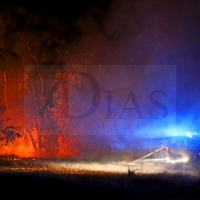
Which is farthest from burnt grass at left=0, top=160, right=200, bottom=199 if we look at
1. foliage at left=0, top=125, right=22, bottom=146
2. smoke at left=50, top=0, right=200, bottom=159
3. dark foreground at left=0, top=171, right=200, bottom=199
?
foliage at left=0, top=125, right=22, bottom=146

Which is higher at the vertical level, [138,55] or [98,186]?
[138,55]

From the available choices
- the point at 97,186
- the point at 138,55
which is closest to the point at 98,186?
the point at 97,186

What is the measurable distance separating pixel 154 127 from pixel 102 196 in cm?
1090

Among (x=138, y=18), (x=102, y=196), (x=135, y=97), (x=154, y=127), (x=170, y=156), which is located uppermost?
(x=138, y=18)

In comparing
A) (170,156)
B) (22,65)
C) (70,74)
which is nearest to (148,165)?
(170,156)

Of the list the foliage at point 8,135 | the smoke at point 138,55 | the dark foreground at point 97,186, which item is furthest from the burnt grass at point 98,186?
the foliage at point 8,135

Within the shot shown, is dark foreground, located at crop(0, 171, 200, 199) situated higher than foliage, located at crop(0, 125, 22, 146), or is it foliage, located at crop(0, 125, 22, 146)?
foliage, located at crop(0, 125, 22, 146)

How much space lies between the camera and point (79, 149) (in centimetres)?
1848

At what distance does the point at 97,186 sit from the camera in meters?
8.12

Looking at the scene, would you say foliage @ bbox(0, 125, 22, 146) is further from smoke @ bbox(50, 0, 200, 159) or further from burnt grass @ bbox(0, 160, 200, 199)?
burnt grass @ bbox(0, 160, 200, 199)

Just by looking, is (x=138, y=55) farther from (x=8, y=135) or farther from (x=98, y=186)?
(x=98, y=186)

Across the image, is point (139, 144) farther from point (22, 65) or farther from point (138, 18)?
point (22, 65)

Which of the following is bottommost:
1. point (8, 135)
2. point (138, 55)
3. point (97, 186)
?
point (97, 186)

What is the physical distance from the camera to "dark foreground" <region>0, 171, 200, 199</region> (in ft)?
24.0
